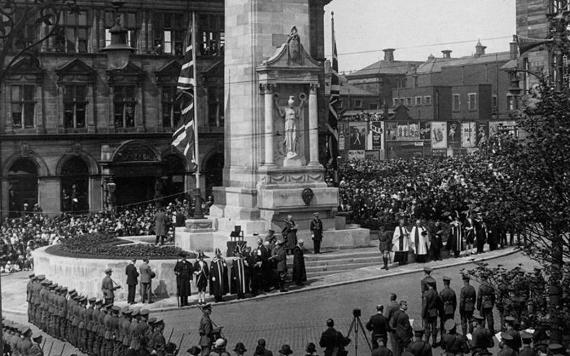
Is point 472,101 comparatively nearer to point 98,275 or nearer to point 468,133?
point 468,133

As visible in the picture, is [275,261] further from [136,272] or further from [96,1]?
[96,1]

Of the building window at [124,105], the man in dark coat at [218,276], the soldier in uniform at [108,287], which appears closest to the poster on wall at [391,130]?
the building window at [124,105]

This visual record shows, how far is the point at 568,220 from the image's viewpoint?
13.8 metres

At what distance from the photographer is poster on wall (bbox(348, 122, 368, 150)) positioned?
83.9m

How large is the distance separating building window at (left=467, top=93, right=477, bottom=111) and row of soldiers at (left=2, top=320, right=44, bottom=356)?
81936 mm

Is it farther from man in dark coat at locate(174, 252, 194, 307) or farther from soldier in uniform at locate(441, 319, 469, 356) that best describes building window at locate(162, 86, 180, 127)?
soldier in uniform at locate(441, 319, 469, 356)

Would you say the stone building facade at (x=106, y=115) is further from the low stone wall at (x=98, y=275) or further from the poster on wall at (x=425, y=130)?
the poster on wall at (x=425, y=130)

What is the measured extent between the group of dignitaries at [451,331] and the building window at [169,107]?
116 ft

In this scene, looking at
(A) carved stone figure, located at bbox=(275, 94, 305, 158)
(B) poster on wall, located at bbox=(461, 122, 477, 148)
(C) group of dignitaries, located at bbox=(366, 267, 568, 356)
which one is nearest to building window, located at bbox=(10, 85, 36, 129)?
(A) carved stone figure, located at bbox=(275, 94, 305, 158)

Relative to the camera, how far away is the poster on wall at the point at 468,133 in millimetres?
83875

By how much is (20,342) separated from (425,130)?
2851 inches

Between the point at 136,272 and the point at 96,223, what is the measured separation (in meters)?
16.7

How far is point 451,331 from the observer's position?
631 inches

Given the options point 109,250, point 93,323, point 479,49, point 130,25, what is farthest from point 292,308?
point 479,49
